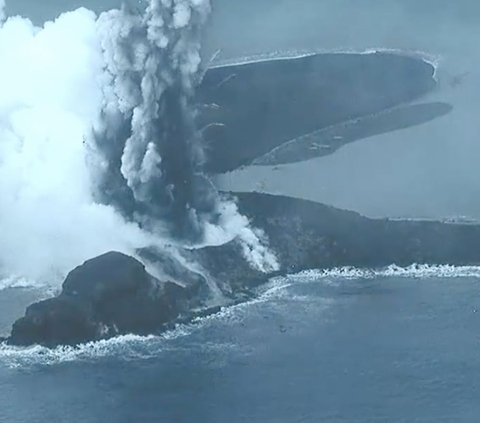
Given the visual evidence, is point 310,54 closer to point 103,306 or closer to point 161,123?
point 161,123

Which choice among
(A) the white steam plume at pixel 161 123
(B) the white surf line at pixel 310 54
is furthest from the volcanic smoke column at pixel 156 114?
(B) the white surf line at pixel 310 54

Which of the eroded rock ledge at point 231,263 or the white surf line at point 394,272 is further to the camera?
the white surf line at point 394,272

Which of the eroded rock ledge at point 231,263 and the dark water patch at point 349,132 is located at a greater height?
the dark water patch at point 349,132

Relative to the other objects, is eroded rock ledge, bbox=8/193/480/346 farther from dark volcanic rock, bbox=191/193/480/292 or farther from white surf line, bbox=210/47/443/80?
white surf line, bbox=210/47/443/80

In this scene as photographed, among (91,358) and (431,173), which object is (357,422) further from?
(431,173)

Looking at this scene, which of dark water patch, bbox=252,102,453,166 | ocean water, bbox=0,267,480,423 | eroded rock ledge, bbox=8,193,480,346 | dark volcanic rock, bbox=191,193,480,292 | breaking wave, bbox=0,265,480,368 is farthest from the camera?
dark water patch, bbox=252,102,453,166

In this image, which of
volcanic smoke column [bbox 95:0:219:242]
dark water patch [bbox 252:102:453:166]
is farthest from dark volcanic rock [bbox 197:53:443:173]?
volcanic smoke column [bbox 95:0:219:242]

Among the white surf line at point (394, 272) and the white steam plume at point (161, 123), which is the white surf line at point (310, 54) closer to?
the white steam plume at point (161, 123)
